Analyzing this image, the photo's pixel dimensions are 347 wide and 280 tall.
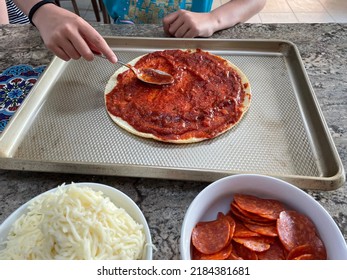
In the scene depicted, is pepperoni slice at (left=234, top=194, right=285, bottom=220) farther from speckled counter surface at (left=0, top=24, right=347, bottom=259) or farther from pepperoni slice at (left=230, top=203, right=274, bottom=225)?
speckled counter surface at (left=0, top=24, right=347, bottom=259)

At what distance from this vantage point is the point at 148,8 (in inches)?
61.5

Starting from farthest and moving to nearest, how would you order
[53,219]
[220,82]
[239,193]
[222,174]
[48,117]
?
1. [220,82]
2. [48,117]
3. [222,174]
4. [239,193]
5. [53,219]

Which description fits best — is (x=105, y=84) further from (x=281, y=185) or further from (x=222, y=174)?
(x=281, y=185)

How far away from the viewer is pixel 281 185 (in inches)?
26.0

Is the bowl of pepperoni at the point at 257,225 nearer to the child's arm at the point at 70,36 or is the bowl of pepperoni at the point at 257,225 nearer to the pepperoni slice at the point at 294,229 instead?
the pepperoni slice at the point at 294,229

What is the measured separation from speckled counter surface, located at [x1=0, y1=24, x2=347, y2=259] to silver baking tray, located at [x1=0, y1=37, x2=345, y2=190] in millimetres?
33

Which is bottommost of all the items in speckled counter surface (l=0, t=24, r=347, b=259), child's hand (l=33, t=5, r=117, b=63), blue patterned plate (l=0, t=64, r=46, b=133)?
speckled counter surface (l=0, t=24, r=347, b=259)

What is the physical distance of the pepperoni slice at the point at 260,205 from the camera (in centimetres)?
65

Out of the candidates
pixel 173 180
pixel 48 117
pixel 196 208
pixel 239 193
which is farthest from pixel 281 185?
pixel 48 117

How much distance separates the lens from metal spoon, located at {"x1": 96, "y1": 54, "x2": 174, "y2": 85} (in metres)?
1.19

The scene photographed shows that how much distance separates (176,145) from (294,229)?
447mm

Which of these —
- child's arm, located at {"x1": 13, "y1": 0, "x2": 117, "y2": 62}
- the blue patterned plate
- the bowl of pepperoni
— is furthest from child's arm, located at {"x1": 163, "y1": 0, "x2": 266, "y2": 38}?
the bowl of pepperoni

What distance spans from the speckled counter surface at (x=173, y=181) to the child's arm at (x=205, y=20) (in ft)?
0.15

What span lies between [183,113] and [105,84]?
35 centimetres
